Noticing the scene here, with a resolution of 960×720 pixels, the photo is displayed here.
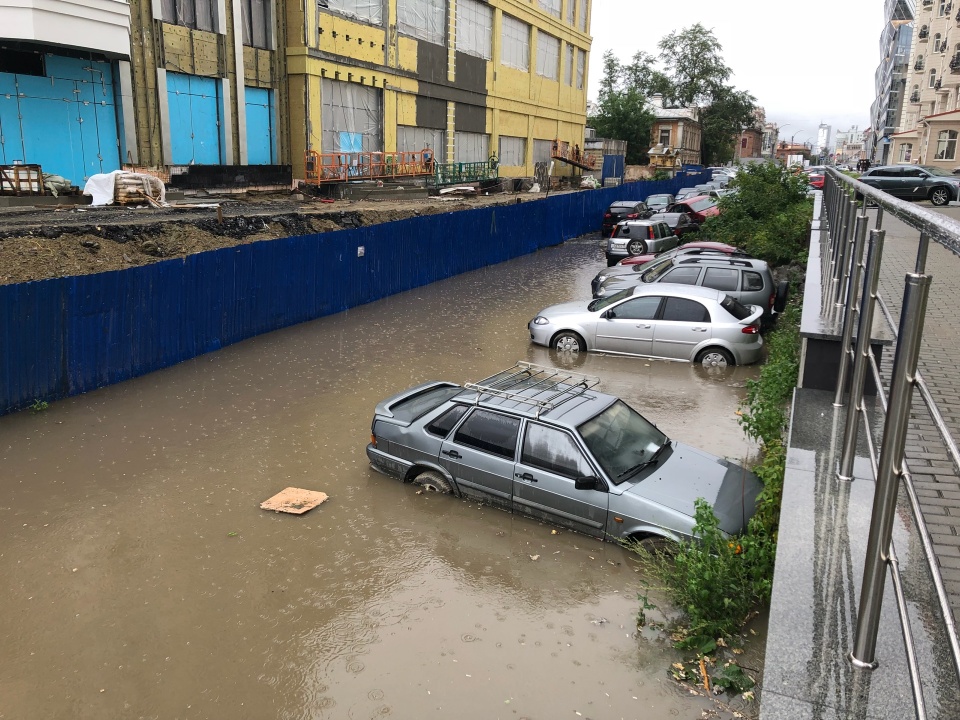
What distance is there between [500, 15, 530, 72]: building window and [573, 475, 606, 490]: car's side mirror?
43619mm

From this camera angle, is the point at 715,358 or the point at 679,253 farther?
the point at 679,253

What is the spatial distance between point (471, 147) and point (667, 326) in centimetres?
A: 3324

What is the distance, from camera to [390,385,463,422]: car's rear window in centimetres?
944

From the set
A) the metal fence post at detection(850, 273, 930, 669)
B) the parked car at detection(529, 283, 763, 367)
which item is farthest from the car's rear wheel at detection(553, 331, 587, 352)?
the metal fence post at detection(850, 273, 930, 669)

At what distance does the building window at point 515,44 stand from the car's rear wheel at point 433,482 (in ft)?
140

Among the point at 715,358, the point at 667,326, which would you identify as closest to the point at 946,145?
the point at 715,358

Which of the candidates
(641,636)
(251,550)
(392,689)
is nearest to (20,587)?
(251,550)

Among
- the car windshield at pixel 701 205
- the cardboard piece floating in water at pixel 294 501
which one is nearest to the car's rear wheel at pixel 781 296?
the cardboard piece floating in water at pixel 294 501

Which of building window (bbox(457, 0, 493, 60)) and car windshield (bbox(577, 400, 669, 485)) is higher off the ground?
building window (bbox(457, 0, 493, 60))

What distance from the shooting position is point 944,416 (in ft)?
18.7

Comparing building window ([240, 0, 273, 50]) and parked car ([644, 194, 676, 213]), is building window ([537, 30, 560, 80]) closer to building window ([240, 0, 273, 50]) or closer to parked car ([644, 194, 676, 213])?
parked car ([644, 194, 676, 213])

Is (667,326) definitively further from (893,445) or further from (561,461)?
(893,445)

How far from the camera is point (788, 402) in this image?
28.0ft

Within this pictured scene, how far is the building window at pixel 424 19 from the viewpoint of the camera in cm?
3675
